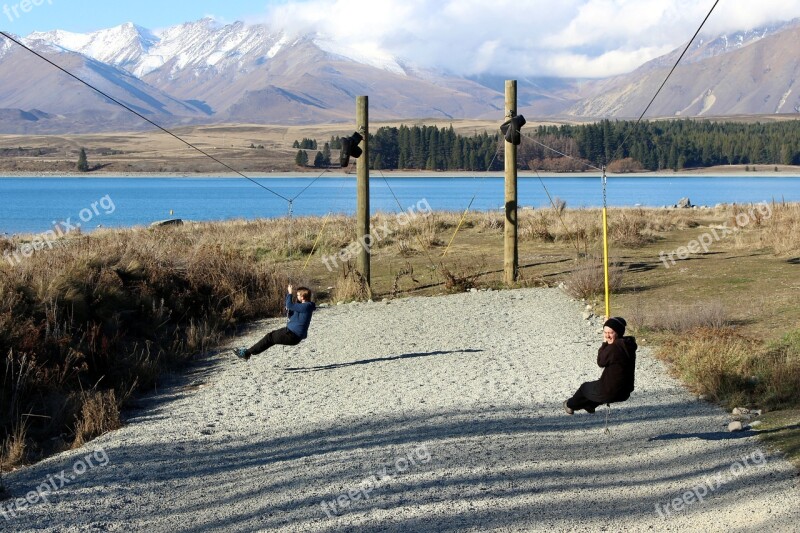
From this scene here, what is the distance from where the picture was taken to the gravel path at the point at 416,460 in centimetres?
652

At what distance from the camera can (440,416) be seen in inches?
360

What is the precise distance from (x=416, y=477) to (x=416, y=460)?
0.42 metres

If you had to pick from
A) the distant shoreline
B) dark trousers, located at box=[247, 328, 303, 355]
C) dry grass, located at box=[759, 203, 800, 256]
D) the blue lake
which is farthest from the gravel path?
the distant shoreline

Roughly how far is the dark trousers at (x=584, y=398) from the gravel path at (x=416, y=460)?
263 mm

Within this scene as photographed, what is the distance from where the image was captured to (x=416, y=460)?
7.65 m

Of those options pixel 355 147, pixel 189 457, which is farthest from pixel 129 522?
pixel 355 147

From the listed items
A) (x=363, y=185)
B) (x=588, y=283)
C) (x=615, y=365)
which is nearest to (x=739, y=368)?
(x=615, y=365)

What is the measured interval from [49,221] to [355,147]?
3460cm

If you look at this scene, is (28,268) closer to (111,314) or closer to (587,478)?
(111,314)

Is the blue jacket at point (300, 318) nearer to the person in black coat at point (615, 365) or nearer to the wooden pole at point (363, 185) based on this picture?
the person in black coat at point (615, 365)

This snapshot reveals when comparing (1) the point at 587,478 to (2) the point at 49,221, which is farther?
(2) the point at 49,221

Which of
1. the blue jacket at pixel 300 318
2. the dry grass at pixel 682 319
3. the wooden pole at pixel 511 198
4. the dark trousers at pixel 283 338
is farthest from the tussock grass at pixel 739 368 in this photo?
the wooden pole at pixel 511 198

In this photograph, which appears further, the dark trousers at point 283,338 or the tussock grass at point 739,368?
the dark trousers at point 283,338

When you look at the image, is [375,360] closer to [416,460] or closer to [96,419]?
[96,419]
